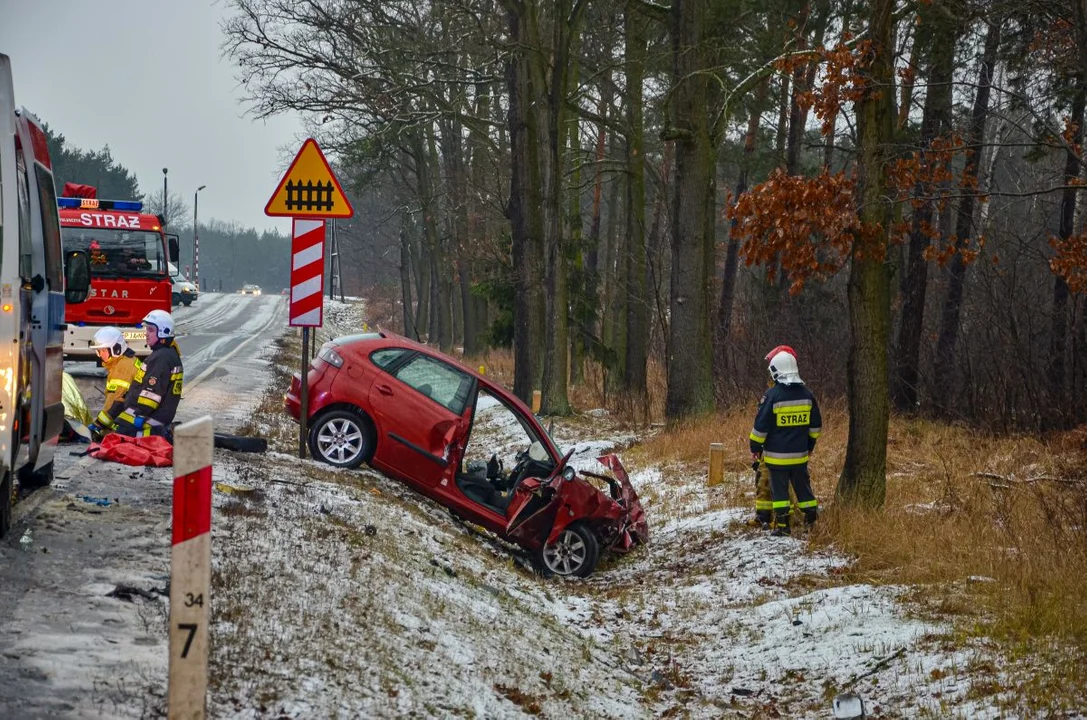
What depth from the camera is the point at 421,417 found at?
38.2ft

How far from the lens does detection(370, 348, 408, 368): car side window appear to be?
11.8 m

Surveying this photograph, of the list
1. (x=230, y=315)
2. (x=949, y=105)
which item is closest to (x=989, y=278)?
(x=949, y=105)

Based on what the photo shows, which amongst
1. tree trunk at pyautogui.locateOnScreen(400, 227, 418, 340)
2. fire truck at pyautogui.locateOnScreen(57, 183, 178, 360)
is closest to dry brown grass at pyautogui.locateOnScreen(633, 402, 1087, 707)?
fire truck at pyautogui.locateOnScreen(57, 183, 178, 360)

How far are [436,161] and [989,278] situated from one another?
2467 cm

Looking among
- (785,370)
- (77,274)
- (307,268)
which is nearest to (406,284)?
(307,268)

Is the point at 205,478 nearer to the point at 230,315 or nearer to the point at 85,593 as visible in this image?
the point at 85,593

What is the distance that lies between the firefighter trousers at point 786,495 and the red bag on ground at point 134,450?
18.7ft

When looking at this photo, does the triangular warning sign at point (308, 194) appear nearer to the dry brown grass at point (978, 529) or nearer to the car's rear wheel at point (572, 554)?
the car's rear wheel at point (572, 554)

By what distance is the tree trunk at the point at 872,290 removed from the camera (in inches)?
431

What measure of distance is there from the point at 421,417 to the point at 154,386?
102 inches

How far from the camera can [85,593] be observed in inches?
251

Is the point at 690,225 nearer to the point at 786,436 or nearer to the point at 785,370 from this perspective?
the point at 785,370

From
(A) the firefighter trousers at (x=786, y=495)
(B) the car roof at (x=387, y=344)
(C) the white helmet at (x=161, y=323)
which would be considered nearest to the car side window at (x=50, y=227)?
(C) the white helmet at (x=161, y=323)

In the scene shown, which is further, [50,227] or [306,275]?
[306,275]
